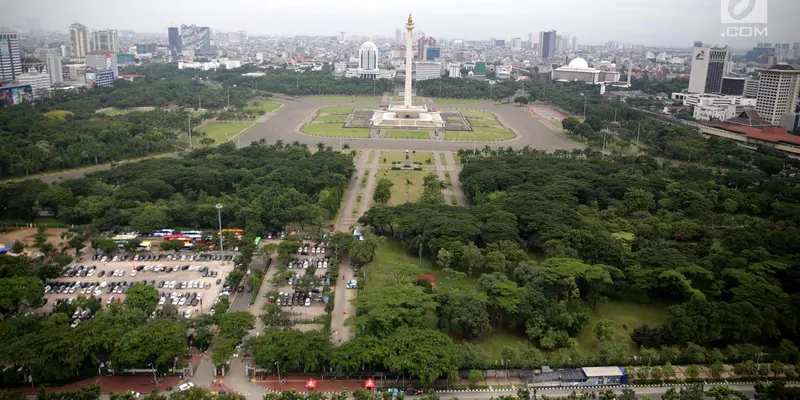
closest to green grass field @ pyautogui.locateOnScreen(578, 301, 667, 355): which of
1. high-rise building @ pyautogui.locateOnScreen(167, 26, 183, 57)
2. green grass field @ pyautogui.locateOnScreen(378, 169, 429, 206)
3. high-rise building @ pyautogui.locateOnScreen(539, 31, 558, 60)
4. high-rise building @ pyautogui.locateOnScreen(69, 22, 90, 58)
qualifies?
green grass field @ pyautogui.locateOnScreen(378, 169, 429, 206)

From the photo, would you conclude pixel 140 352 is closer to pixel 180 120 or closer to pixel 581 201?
pixel 581 201

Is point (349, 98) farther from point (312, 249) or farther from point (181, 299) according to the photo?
point (181, 299)

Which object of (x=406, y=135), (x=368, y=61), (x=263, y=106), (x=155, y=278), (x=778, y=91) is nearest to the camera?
(x=155, y=278)

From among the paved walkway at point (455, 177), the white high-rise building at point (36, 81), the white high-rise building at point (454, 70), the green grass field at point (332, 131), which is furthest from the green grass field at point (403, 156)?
the white high-rise building at point (454, 70)

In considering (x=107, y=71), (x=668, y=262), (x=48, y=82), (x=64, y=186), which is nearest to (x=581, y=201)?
(x=668, y=262)

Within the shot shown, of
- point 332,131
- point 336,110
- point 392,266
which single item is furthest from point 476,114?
point 392,266

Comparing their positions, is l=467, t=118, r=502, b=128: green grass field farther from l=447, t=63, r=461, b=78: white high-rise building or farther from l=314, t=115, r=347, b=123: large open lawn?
l=447, t=63, r=461, b=78: white high-rise building
